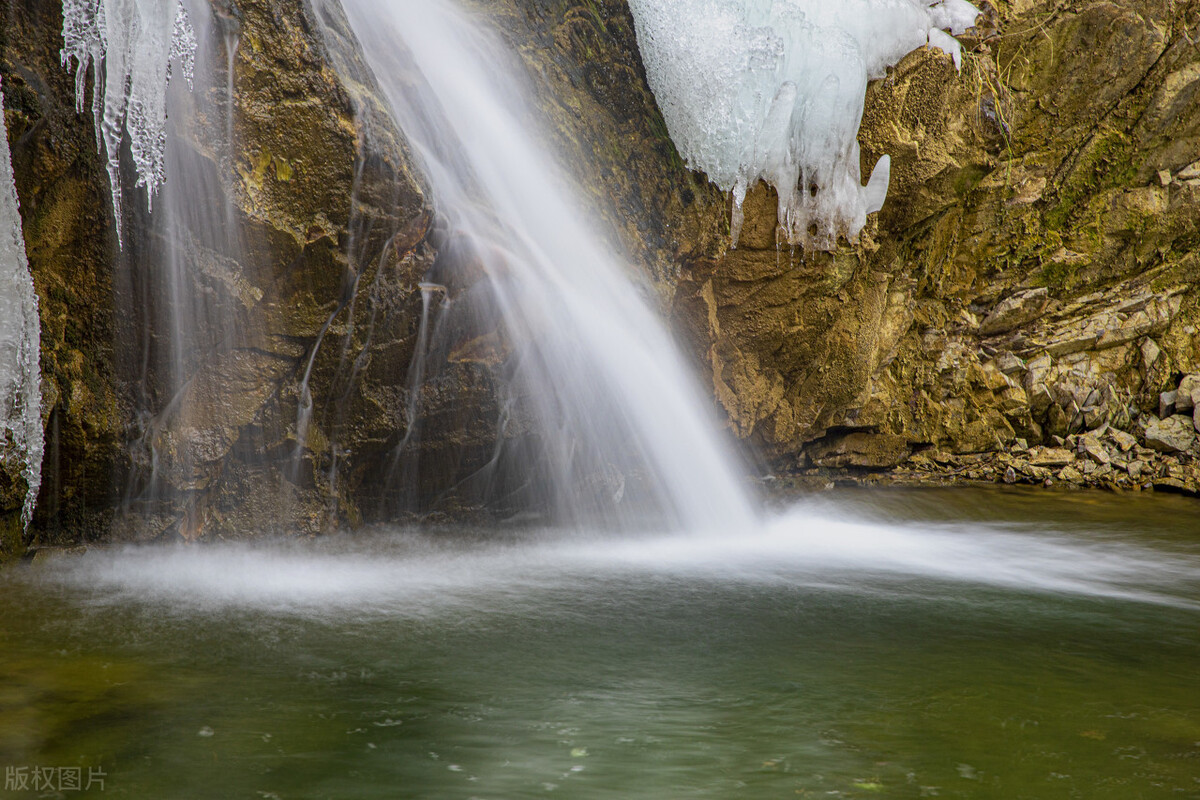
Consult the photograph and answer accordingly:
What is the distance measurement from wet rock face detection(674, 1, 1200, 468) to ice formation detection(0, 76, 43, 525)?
3.95m

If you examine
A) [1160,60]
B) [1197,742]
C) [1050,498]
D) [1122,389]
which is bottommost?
[1197,742]

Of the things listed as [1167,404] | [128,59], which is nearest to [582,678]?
[128,59]

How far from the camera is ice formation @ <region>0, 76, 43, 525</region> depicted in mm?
3299

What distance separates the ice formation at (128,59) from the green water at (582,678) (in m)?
1.85

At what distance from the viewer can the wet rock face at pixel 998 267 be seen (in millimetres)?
6348

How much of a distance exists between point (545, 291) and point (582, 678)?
7.84 feet

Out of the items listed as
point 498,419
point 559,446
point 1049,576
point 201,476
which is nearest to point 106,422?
point 201,476

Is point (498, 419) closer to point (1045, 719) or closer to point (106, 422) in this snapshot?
point (106, 422)

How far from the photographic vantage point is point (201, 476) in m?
3.94

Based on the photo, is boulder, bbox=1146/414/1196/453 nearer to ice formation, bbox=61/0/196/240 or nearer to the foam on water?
the foam on water

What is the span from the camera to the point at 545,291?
170 inches

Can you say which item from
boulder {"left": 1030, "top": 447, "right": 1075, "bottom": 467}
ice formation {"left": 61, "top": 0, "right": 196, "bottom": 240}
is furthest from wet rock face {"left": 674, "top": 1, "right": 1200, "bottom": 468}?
ice formation {"left": 61, "top": 0, "right": 196, "bottom": 240}

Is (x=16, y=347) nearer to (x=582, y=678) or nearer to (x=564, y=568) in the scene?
(x=564, y=568)

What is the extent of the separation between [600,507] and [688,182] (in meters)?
2.49
